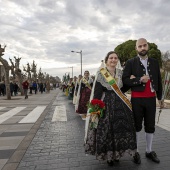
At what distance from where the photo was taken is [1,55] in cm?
2150

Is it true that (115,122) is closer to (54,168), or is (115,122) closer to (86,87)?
(54,168)

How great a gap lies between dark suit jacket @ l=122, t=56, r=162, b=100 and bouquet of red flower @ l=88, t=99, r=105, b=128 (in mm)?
617

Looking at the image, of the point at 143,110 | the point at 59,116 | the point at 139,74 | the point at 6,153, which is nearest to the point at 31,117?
the point at 59,116

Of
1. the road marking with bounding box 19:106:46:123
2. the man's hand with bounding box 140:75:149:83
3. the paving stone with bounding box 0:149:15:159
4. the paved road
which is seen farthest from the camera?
the road marking with bounding box 19:106:46:123

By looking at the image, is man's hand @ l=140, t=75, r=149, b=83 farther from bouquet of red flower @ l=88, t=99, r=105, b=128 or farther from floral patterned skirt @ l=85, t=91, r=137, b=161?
bouquet of red flower @ l=88, t=99, r=105, b=128

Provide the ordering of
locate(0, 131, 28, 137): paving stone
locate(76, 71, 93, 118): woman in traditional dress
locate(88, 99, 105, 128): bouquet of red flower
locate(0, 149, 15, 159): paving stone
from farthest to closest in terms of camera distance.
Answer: locate(76, 71, 93, 118): woman in traditional dress, locate(0, 131, 28, 137): paving stone, locate(0, 149, 15, 159): paving stone, locate(88, 99, 105, 128): bouquet of red flower

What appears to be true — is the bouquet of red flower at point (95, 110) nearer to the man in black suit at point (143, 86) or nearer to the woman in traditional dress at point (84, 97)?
the man in black suit at point (143, 86)

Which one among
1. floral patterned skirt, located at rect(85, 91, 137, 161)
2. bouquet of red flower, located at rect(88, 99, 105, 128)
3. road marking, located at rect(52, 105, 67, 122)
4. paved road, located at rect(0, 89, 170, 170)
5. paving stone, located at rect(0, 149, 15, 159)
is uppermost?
bouquet of red flower, located at rect(88, 99, 105, 128)

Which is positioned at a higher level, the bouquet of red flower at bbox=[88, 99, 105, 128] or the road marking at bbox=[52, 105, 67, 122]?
the bouquet of red flower at bbox=[88, 99, 105, 128]

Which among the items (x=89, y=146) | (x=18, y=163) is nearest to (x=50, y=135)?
(x=18, y=163)

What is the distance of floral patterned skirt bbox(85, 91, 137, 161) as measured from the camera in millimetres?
3994

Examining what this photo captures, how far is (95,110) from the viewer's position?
4.00 metres

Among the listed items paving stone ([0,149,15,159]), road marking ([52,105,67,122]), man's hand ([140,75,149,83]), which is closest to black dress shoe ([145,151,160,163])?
man's hand ([140,75,149,83])

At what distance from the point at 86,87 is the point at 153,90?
5720mm
